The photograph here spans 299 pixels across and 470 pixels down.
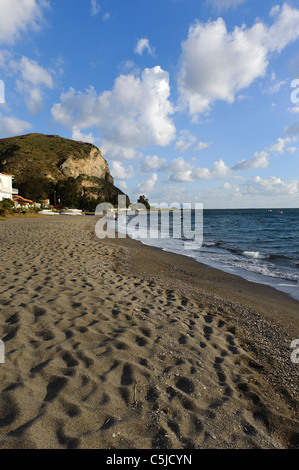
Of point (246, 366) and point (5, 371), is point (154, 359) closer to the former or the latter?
point (246, 366)

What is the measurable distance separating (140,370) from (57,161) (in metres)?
135

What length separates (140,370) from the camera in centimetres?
322

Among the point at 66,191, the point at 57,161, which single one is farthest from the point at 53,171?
the point at 66,191

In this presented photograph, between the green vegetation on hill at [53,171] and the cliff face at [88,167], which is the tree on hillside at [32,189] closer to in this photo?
the green vegetation on hill at [53,171]

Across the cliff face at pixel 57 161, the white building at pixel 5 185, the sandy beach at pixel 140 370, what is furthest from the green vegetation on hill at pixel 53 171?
the sandy beach at pixel 140 370

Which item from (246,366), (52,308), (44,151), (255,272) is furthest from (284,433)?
(44,151)

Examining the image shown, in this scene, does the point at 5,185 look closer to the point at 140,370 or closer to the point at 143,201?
the point at 140,370

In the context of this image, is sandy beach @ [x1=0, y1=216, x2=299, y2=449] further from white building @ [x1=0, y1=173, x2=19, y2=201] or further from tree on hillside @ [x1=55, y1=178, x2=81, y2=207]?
tree on hillside @ [x1=55, y1=178, x2=81, y2=207]

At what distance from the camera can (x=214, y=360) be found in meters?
3.65

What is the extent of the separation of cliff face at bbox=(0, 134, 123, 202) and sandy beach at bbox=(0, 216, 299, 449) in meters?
95.1

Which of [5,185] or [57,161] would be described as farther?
[57,161]

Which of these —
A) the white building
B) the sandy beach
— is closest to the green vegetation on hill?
the white building

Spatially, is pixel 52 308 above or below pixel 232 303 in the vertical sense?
above
